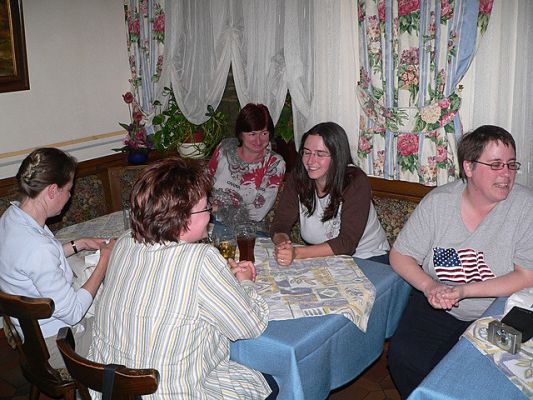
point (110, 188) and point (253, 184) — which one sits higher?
point (253, 184)

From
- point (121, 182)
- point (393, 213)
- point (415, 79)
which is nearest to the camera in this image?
point (415, 79)

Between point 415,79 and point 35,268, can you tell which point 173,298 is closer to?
point 35,268

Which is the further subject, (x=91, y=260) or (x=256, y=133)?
(x=256, y=133)

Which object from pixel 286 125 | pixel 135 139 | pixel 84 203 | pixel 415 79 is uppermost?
pixel 415 79

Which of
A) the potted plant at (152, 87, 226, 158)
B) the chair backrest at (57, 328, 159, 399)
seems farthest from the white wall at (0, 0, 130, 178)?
the chair backrest at (57, 328, 159, 399)

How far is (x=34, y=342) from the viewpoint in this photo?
72.5 inches

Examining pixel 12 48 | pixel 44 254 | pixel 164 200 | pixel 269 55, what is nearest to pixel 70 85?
pixel 12 48

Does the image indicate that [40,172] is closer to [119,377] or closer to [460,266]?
[119,377]

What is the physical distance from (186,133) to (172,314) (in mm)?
2663

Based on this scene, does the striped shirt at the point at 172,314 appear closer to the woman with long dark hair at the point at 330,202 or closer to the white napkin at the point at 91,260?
the white napkin at the point at 91,260

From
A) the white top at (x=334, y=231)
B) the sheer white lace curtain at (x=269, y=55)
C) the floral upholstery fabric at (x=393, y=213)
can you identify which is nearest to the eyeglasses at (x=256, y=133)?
the sheer white lace curtain at (x=269, y=55)

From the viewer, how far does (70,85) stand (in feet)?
12.6

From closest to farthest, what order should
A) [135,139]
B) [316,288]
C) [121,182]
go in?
1. [316,288]
2. [121,182]
3. [135,139]

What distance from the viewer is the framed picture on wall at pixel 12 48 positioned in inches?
132
